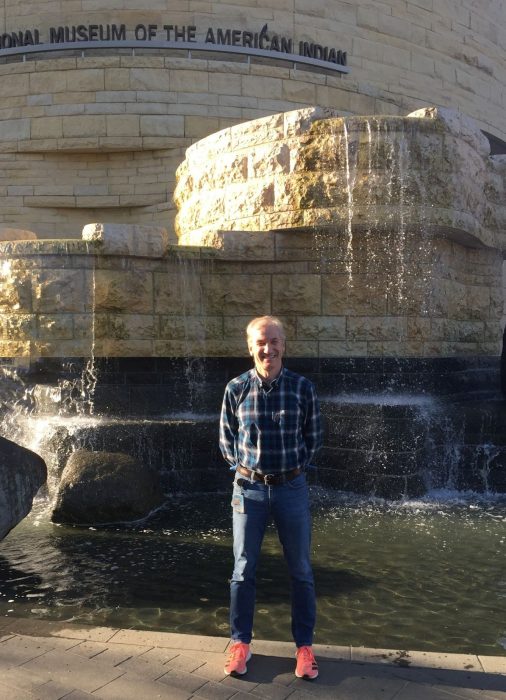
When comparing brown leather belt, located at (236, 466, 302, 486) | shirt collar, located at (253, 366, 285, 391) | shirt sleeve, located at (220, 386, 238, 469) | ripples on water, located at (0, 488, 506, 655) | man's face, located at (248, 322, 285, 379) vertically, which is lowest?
ripples on water, located at (0, 488, 506, 655)

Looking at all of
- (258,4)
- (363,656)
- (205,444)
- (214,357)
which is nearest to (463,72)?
(258,4)

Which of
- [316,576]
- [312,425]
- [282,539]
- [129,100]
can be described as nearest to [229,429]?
[312,425]

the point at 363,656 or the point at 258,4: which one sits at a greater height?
the point at 258,4

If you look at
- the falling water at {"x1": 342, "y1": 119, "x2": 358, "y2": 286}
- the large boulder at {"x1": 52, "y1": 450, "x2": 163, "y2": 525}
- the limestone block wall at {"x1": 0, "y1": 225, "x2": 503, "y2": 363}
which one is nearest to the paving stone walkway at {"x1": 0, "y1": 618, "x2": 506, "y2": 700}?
the large boulder at {"x1": 52, "y1": 450, "x2": 163, "y2": 525}

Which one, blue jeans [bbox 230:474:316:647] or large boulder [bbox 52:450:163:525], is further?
large boulder [bbox 52:450:163:525]

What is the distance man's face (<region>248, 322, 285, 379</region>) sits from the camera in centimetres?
322

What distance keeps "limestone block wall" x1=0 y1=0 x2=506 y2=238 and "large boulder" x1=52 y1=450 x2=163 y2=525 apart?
10.9 meters

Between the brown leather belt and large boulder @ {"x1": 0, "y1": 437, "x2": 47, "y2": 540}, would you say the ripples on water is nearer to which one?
large boulder @ {"x1": 0, "y1": 437, "x2": 47, "y2": 540}

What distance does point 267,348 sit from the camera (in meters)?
3.21

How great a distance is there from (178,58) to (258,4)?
2.76 metres

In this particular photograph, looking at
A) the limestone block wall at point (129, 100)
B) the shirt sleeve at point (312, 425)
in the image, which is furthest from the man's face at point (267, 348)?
the limestone block wall at point (129, 100)

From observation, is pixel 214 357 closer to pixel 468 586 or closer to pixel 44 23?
pixel 468 586

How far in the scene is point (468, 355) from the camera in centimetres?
932

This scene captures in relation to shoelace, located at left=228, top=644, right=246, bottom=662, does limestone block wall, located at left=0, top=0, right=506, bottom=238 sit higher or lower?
higher
